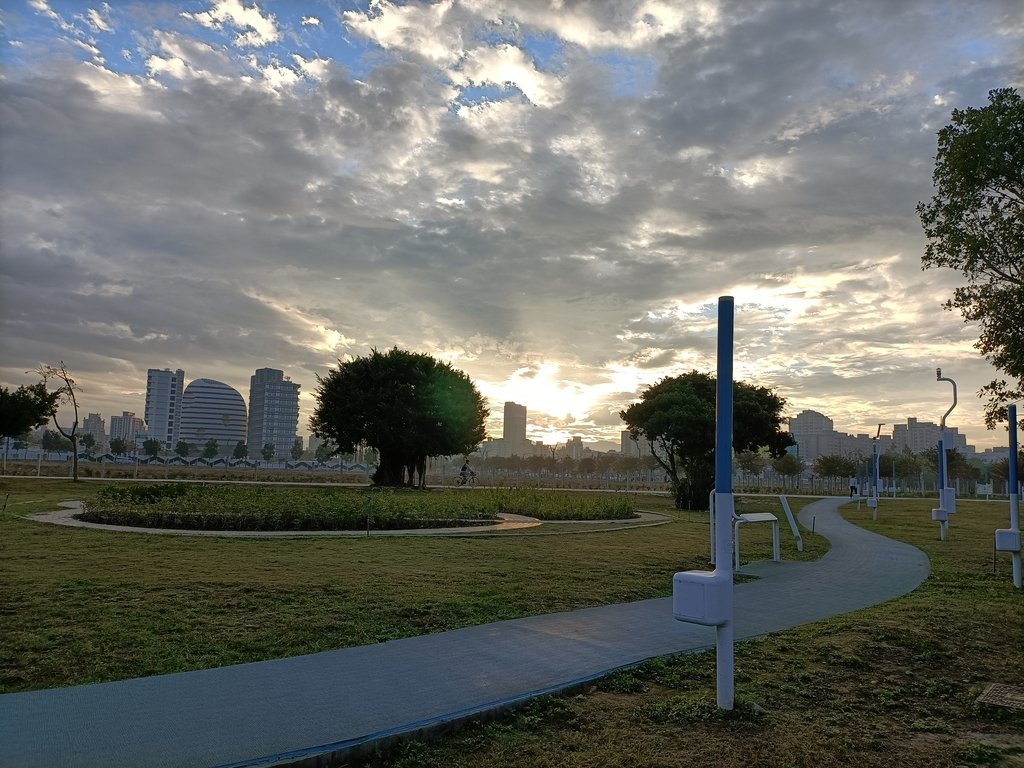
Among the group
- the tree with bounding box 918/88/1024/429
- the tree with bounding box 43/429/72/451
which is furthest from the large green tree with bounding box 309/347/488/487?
the tree with bounding box 43/429/72/451

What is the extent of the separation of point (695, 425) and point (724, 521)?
101ft

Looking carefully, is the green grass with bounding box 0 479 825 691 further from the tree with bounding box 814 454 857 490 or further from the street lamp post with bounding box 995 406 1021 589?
the tree with bounding box 814 454 857 490

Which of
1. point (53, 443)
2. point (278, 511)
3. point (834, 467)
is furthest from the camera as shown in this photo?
point (53, 443)

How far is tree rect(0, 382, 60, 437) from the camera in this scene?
35169 mm

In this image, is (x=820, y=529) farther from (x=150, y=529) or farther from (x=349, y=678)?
(x=349, y=678)

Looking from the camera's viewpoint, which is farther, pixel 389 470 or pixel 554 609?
pixel 389 470

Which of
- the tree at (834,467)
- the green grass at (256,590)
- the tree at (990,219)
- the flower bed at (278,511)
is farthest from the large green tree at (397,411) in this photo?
the tree at (834,467)

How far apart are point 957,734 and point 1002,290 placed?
1001 cm

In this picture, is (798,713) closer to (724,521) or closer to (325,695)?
(724,521)

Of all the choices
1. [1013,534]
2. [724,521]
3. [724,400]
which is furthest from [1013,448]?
[724,521]

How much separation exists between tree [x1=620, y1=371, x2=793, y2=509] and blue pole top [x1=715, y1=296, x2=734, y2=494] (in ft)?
83.4

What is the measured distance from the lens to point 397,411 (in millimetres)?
38344

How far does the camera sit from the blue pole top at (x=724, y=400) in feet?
15.7

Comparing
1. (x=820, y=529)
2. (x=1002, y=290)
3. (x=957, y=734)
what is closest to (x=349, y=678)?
(x=957, y=734)
